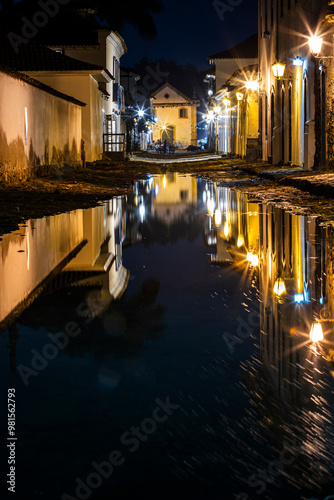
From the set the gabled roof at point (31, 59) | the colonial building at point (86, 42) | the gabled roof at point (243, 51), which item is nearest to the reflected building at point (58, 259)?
the gabled roof at point (31, 59)

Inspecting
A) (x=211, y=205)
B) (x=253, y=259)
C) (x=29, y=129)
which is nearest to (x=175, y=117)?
(x=29, y=129)

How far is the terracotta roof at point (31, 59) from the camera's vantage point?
125 ft

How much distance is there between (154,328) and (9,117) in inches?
642

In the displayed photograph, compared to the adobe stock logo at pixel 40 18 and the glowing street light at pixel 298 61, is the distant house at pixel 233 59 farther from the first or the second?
the glowing street light at pixel 298 61

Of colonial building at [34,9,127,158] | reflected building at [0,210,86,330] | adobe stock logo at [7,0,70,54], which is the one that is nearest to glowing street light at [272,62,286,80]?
reflected building at [0,210,86,330]

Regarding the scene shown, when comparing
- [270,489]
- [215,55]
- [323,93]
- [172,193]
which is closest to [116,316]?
[270,489]

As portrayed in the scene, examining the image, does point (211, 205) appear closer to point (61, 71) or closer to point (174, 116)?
point (61, 71)

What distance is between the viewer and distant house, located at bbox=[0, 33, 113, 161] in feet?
125

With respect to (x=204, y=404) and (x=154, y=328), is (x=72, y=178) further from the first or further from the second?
(x=204, y=404)

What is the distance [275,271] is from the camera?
7.86 meters

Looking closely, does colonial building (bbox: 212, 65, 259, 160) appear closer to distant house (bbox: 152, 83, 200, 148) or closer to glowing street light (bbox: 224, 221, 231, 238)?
glowing street light (bbox: 224, 221, 231, 238)

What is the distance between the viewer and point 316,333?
17.1 feet

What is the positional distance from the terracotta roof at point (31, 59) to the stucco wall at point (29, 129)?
255 inches

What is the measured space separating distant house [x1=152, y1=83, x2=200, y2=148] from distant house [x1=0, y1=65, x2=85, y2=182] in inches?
3739
